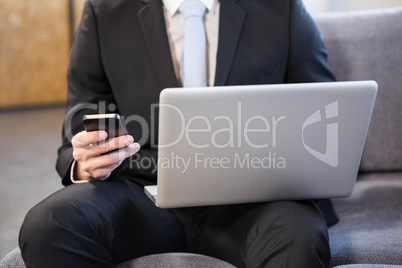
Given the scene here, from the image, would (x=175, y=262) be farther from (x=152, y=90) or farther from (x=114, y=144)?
(x=152, y=90)

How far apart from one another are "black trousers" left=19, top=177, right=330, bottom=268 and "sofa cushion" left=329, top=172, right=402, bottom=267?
19 cm

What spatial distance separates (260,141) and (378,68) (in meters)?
0.76

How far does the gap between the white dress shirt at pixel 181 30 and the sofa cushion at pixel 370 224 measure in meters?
0.51

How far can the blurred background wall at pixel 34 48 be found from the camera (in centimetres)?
411

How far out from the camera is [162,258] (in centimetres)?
131

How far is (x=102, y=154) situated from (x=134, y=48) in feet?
1.22

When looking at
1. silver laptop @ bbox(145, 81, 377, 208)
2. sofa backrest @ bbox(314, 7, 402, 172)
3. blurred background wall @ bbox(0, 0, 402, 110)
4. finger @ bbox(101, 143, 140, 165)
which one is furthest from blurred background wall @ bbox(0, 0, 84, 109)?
silver laptop @ bbox(145, 81, 377, 208)

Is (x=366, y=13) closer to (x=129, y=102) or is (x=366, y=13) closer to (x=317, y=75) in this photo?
(x=317, y=75)

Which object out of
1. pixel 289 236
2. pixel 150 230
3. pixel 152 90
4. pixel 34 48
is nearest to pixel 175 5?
pixel 152 90

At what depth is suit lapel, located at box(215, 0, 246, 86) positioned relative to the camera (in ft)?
4.85

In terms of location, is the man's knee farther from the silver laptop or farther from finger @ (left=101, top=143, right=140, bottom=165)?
finger @ (left=101, top=143, right=140, bottom=165)

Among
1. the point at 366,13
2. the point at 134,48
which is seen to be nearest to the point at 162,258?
the point at 134,48

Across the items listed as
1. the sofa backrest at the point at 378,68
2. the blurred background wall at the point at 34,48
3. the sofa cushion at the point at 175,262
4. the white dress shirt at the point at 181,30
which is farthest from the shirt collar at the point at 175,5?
the blurred background wall at the point at 34,48

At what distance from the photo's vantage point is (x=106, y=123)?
1158mm
